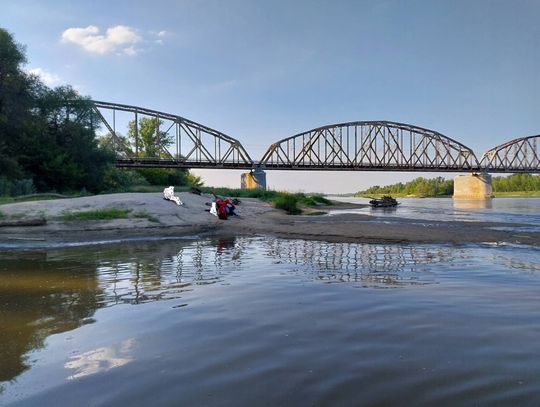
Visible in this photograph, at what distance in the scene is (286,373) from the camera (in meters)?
3.17

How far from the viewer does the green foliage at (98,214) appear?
50.9 ft

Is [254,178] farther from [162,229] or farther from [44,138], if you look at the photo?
[162,229]

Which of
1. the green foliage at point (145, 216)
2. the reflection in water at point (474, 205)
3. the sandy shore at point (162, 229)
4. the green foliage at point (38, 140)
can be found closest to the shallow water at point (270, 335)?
the sandy shore at point (162, 229)

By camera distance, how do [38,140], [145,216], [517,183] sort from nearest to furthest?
[145,216], [38,140], [517,183]

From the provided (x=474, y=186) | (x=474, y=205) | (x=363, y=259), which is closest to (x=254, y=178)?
(x=474, y=205)

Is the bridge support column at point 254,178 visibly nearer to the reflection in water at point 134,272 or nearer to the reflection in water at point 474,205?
the reflection in water at point 474,205

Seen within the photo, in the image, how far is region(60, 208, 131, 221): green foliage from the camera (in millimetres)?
15523

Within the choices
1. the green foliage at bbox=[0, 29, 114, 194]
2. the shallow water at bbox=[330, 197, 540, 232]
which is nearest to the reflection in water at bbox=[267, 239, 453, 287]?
the shallow water at bbox=[330, 197, 540, 232]

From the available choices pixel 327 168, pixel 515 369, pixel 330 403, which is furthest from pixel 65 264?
pixel 327 168

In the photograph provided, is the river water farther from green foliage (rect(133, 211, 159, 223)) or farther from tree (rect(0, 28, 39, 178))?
tree (rect(0, 28, 39, 178))

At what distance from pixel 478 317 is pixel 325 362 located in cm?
236

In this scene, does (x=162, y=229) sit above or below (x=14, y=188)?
below

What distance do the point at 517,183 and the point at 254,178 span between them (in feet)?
493

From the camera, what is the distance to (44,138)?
117 feet
